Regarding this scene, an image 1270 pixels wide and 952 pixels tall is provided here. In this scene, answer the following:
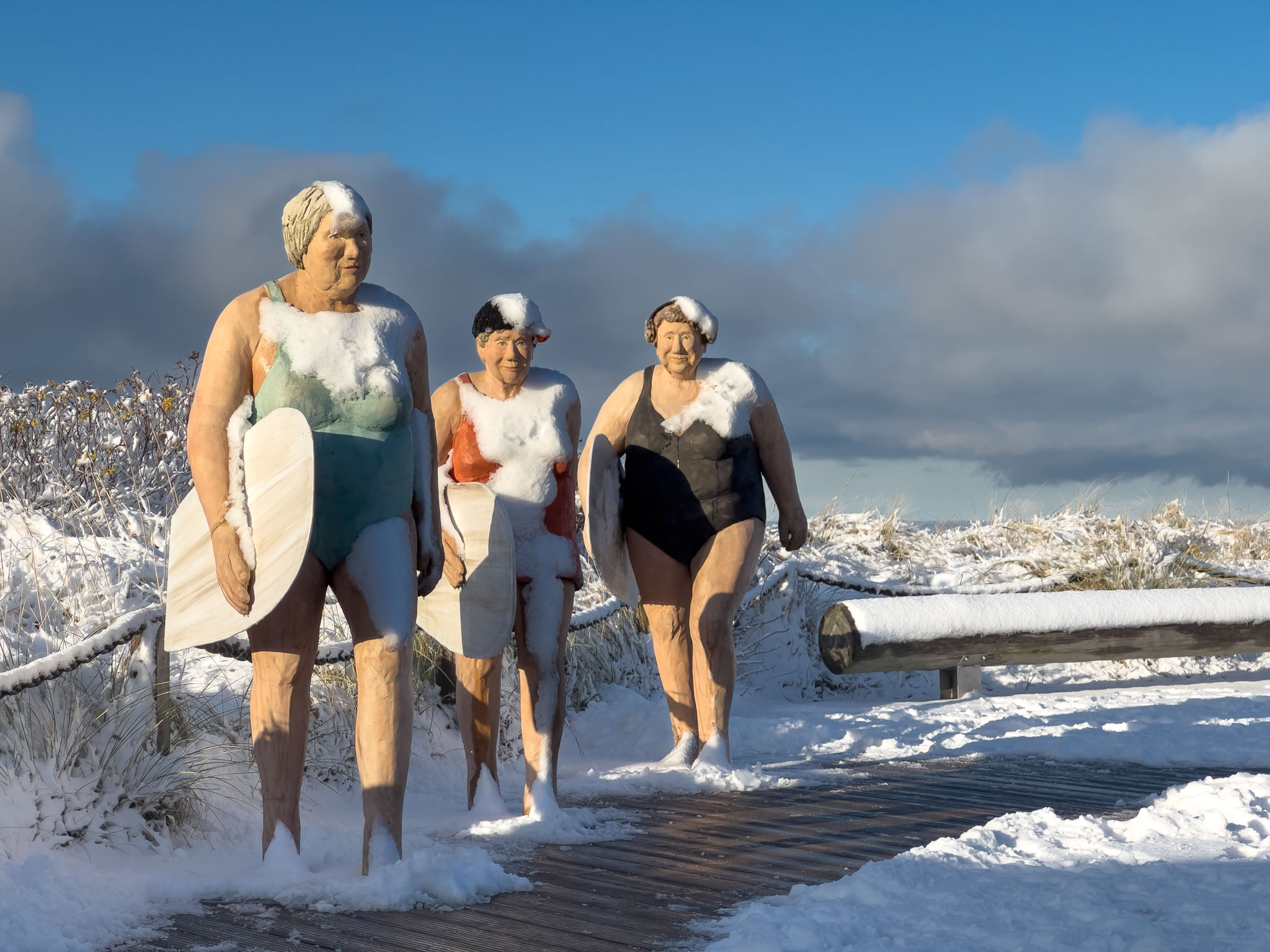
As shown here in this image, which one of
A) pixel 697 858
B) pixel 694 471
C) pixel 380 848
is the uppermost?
pixel 694 471

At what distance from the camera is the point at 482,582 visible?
4.48 metres

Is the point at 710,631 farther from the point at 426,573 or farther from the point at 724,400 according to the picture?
the point at 426,573

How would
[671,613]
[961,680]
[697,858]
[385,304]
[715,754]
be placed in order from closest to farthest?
1. [385,304]
2. [697,858]
3. [715,754]
4. [671,613]
5. [961,680]

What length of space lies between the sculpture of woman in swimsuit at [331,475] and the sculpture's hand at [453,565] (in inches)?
33.7

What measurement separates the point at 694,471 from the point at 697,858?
2263 millimetres

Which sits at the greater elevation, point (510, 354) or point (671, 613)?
point (510, 354)

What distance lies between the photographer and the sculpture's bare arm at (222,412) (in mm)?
3373

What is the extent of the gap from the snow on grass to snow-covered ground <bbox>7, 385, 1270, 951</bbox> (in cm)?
1

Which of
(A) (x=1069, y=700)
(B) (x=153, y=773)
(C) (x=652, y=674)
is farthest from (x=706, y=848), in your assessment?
(A) (x=1069, y=700)

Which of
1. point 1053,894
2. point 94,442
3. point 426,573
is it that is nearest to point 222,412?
point 426,573

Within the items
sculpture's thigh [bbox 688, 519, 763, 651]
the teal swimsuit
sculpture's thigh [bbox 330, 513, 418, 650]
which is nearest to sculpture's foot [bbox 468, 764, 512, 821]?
sculpture's thigh [bbox 688, 519, 763, 651]

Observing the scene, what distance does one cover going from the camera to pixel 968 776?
5.73m

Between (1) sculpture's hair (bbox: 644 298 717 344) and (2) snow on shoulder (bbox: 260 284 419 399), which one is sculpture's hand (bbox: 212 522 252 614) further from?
(1) sculpture's hair (bbox: 644 298 717 344)

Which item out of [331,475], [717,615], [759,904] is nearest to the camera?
[759,904]
